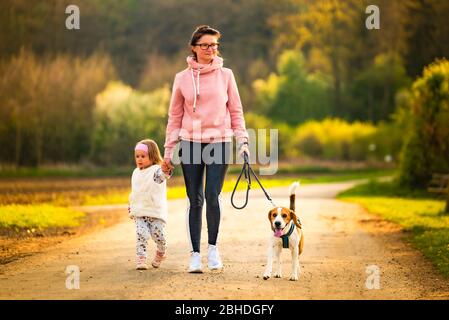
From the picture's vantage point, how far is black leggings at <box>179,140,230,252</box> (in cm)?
1003

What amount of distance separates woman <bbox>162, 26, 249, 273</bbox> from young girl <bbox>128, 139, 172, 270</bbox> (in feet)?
1.89

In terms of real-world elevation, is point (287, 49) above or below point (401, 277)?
above

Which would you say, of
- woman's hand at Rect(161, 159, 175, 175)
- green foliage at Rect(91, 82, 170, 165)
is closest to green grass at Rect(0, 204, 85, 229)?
woman's hand at Rect(161, 159, 175, 175)

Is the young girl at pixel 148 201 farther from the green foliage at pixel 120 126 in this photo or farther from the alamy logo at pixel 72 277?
the green foliage at pixel 120 126

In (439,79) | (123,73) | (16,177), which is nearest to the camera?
(439,79)

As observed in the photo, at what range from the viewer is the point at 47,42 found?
5609 centimetres

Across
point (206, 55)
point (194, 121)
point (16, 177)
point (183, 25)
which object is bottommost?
point (16, 177)

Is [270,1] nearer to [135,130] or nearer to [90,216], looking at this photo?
[135,130]

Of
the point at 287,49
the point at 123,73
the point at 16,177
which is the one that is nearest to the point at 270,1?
the point at 287,49

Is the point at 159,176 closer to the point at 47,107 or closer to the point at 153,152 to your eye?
the point at 153,152

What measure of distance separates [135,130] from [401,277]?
139 feet

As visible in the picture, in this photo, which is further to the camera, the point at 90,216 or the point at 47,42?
the point at 47,42

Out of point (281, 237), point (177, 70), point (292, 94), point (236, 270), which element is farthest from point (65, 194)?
point (292, 94)

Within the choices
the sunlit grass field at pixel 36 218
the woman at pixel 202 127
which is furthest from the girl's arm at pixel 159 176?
the sunlit grass field at pixel 36 218
